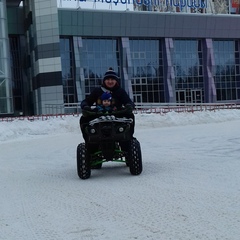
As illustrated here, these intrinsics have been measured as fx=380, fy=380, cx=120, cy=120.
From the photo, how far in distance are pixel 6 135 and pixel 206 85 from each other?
37.5 metres

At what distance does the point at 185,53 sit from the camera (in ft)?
167

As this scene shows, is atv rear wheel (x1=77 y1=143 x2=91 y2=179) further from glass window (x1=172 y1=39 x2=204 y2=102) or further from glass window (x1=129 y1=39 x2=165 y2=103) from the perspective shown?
glass window (x1=172 y1=39 x2=204 y2=102)

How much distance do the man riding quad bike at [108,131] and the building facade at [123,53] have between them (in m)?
35.2

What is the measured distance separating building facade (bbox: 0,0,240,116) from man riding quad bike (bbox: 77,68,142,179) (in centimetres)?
3521

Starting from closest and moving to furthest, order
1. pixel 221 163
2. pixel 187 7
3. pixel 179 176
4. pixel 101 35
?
pixel 179 176
pixel 221 163
pixel 101 35
pixel 187 7

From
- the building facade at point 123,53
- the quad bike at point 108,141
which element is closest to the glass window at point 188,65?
the building facade at point 123,53

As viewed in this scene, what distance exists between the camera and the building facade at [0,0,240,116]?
137ft

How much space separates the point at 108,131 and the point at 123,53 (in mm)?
41579

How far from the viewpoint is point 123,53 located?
155 ft

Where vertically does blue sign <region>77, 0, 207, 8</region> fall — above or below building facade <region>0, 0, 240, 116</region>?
above

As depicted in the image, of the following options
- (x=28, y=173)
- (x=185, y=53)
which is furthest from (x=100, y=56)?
(x=28, y=173)

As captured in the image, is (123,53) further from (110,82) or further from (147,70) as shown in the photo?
(110,82)

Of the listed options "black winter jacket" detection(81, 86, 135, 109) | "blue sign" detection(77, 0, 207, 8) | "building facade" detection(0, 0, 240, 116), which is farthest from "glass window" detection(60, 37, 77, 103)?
"black winter jacket" detection(81, 86, 135, 109)

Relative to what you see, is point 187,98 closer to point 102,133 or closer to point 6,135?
point 6,135
